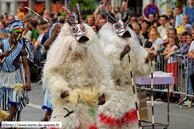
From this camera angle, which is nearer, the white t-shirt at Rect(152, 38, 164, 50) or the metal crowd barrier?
the metal crowd barrier

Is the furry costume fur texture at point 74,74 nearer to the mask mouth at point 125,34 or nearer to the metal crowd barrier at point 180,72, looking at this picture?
the mask mouth at point 125,34

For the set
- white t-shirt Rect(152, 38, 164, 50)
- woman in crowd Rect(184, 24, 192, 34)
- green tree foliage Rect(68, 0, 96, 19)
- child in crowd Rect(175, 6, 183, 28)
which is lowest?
white t-shirt Rect(152, 38, 164, 50)

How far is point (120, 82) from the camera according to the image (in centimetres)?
573

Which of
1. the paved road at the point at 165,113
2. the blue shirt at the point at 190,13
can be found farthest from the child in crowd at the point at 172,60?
the blue shirt at the point at 190,13

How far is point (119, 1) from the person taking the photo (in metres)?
23.9

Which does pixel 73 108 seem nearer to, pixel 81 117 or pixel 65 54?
pixel 81 117

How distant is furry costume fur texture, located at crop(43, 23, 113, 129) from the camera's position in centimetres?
447

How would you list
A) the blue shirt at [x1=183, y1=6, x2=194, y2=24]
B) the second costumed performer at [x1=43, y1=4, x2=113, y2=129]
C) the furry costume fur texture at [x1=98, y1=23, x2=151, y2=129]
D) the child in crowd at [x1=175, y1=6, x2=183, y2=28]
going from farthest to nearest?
1. the child in crowd at [x1=175, y1=6, x2=183, y2=28]
2. the blue shirt at [x1=183, y1=6, x2=194, y2=24]
3. the furry costume fur texture at [x1=98, y1=23, x2=151, y2=129]
4. the second costumed performer at [x1=43, y1=4, x2=113, y2=129]

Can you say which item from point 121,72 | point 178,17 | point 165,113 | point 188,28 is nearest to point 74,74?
point 121,72

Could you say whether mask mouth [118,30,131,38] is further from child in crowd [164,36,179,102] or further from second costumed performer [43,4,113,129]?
child in crowd [164,36,179,102]

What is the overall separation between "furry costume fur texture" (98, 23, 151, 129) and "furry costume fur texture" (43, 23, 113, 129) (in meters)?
0.95

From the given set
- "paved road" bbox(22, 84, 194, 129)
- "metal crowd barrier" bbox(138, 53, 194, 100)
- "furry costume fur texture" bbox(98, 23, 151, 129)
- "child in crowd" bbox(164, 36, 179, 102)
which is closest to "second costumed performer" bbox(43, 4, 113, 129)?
"furry costume fur texture" bbox(98, 23, 151, 129)

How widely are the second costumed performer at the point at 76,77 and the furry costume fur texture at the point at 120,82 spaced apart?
3.08 feet

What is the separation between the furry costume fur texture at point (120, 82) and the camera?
18.4 feet
